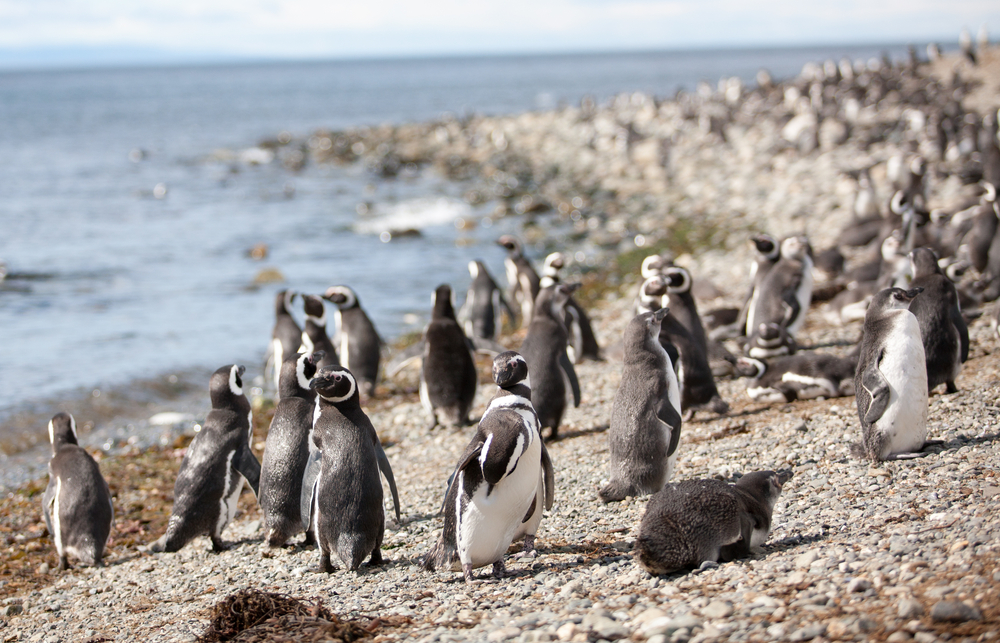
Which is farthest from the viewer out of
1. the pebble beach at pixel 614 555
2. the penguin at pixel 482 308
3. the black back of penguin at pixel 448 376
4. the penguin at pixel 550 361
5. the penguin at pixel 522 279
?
the penguin at pixel 522 279

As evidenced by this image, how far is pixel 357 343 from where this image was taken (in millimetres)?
10523

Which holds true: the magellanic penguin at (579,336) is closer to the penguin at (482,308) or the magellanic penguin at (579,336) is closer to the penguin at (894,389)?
the penguin at (482,308)

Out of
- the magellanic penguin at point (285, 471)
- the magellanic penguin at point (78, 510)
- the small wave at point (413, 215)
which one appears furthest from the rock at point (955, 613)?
the small wave at point (413, 215)

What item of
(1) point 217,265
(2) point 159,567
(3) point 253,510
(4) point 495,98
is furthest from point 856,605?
(4) point 495,98

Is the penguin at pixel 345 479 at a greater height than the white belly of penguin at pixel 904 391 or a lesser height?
lesser

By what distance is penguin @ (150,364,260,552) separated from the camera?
262 inches

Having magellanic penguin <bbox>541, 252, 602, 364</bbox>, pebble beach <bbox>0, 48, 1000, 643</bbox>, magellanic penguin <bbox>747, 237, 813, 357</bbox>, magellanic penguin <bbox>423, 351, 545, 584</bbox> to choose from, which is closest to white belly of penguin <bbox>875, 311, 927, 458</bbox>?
pebble beach <bbox>0, 48, 1000, 643</bbox>

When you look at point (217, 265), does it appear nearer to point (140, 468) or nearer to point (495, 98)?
point (140, 468)

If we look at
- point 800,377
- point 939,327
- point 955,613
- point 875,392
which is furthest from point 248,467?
point 939,327

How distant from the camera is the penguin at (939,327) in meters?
6.91

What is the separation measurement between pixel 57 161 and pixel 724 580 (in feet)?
144

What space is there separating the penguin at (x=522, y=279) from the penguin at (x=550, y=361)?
380 cm

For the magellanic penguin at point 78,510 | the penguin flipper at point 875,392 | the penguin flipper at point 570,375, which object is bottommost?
the magellanic penguin at point 78,510

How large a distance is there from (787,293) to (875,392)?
14.2ft
